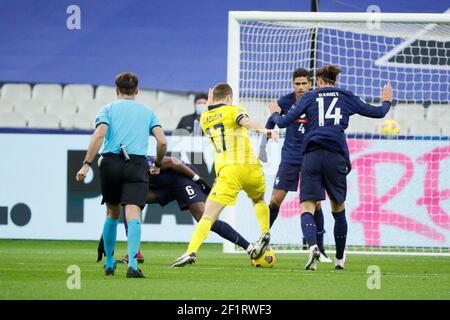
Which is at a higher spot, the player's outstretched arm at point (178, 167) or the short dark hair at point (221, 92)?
the short dark hair at point (221, 92)

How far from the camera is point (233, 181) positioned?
9.89 meters

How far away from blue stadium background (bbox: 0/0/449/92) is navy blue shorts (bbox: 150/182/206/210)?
5.86 metres

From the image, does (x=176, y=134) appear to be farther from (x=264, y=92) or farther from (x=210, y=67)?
(x=210, y=67)

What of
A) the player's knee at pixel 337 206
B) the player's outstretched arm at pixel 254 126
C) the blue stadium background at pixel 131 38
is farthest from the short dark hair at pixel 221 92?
the blue stadium background at pixel 131 38

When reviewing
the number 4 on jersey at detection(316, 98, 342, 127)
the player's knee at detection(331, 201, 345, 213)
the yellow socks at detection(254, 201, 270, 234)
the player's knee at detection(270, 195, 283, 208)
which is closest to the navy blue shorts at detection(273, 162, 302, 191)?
the player's knee at detection(270, 195, 283, 208)

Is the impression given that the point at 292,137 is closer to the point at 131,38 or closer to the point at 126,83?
the point at 126,83

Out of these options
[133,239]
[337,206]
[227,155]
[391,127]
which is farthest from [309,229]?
[391,127]

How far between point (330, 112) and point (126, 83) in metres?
2.26

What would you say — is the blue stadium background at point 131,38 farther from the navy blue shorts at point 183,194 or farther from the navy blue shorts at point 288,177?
the navy blue shorts at point 183,194

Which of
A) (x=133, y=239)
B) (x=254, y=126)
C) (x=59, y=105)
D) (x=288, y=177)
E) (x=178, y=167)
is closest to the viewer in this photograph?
(x=133, y=239)

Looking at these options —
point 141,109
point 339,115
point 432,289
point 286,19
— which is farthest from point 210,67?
point 432,289

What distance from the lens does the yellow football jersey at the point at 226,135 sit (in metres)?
9.85

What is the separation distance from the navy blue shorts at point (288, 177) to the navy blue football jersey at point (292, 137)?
0.06 metres

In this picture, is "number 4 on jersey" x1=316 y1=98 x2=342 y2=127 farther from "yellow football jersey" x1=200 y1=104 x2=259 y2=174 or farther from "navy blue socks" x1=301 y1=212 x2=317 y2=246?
"navy blue socks" x1=301 y1=212 x2=317 y2=246
